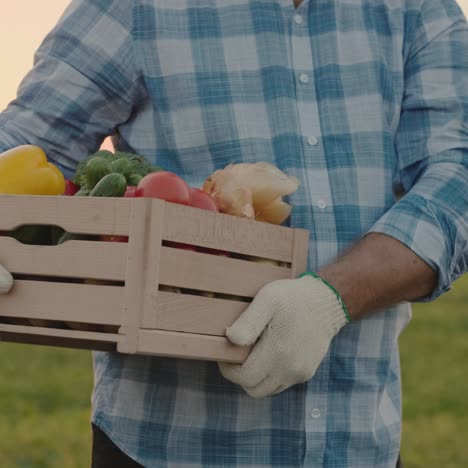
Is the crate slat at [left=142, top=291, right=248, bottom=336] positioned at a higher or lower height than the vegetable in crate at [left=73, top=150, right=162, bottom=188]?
lower

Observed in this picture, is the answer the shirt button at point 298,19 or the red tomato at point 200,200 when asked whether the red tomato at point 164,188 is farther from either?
the shirt button at point 298,19

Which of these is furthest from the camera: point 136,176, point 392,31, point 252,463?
point 392,31

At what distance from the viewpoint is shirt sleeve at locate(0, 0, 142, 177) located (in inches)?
90.9

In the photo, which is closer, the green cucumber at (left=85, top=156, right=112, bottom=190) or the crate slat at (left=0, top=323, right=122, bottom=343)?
the crate slat at (left=0, top=323, right=122, bottom=343)

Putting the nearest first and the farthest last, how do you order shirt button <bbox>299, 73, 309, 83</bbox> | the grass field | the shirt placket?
the shirt placket → shirt button <bbox>299, 73, 309, 83</bbox> → the grass field

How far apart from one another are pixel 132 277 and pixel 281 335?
315 mm

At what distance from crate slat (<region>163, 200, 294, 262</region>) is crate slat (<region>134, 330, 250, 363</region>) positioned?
0.56 ft

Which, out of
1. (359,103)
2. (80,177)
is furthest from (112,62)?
(359,103)

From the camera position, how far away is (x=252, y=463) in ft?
7.14

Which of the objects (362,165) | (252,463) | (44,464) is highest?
(362,165)

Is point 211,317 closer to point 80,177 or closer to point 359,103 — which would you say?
point 80,177

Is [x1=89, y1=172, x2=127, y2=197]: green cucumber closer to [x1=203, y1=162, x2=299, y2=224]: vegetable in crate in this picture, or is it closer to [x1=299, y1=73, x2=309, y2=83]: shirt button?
[x1=203, y1=162, x2=299, y2=224]: vegetable in crate

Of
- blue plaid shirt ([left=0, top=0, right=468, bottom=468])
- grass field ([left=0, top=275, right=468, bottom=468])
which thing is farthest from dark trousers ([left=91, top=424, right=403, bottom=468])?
grass field ([left=0, top=275, right=468, bottom=468])

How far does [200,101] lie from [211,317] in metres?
0.64
